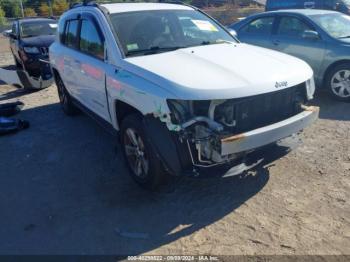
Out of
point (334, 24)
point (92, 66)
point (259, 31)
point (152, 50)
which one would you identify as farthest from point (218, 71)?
point (259, 31)

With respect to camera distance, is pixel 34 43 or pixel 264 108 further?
pixel 34 43

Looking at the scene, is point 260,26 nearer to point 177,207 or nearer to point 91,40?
point 91,40

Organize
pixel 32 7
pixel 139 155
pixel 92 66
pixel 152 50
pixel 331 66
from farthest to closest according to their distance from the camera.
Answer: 1. pixel 32 7
2. pixel 331 66
3. pixel 92 66
4. pixel 152 50
5. pixel 139 155

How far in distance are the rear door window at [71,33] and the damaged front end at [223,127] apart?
287cm

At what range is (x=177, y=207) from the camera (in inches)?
151

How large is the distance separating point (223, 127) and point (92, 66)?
2138mm

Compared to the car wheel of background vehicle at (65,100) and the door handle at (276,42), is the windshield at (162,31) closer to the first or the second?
the car wheel of background vehicle at (65,100)

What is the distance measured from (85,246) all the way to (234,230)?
1315 mm

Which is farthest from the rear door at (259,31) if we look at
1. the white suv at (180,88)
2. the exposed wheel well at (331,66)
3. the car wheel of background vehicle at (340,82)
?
the white suv at (180,88)

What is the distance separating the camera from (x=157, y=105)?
11.4 feet

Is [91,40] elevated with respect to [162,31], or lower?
lower

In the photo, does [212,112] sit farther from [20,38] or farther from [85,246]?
[20,38]

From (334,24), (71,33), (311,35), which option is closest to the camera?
(71,33)

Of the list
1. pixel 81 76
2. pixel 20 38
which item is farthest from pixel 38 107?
pixel 20 38
